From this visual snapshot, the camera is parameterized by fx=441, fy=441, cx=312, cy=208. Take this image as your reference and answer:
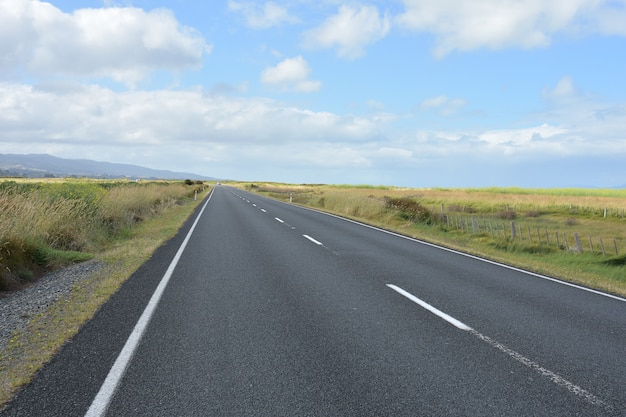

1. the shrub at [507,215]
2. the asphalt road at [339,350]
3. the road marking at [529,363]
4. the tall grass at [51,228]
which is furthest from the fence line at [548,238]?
the tall grass at [51,228]

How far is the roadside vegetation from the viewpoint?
13258 millimetres

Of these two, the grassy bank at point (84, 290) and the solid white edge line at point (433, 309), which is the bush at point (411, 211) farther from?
the solid white edge line at point (433, 309)

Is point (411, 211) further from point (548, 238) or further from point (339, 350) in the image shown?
point (339, 350)

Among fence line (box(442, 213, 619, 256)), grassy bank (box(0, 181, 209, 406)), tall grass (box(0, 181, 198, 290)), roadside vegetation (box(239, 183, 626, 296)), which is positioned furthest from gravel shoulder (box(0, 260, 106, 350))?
fence line (box(442, 213, 619, 256))

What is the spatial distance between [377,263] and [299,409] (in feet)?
23.4

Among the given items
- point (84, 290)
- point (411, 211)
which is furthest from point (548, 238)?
point (84, 290)

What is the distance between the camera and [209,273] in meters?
8.83

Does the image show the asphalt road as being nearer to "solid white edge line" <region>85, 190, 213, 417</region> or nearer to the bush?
"solid white edge line" <region>85, 190, 213, 417</region>

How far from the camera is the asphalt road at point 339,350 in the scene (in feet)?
11.6

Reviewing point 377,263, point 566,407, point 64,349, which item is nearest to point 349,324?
point 566,407

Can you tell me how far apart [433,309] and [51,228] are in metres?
10.4

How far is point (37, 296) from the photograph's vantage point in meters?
7.30

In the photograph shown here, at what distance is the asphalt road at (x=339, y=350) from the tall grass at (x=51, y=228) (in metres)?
2.57

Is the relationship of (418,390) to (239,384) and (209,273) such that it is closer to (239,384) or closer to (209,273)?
(239,384)
